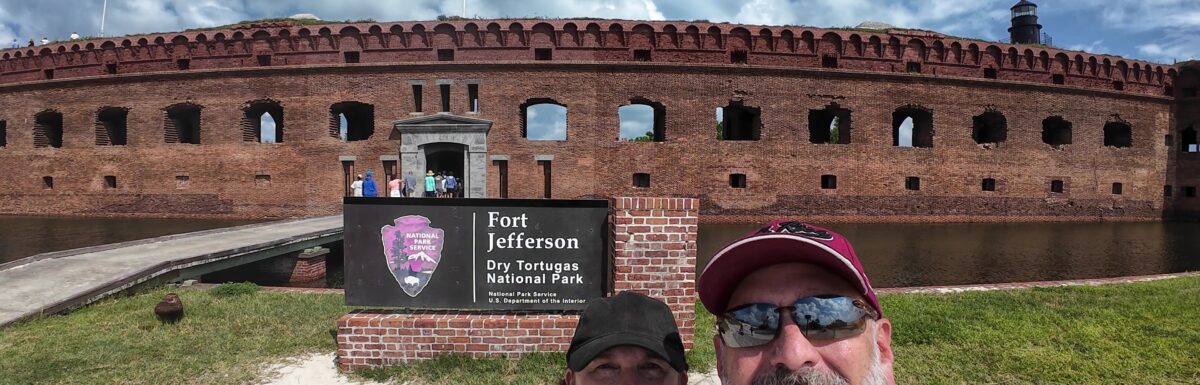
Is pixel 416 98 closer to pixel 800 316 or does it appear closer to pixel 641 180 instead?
pixel 641 180

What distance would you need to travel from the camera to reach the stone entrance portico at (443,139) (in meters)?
18.1

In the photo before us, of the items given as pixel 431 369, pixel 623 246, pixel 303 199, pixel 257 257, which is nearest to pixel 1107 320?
pixel 623 246

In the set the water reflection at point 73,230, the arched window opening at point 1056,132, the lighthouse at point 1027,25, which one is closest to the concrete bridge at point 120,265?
the water reflection at point 73,230

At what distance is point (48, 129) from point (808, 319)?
30.7m

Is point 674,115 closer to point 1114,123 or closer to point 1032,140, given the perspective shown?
point 1032,140

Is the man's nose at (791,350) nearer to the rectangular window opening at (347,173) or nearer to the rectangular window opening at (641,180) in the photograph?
the rectangular window opening at (641,180)

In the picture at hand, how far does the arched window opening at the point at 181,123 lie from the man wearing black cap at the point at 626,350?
77.6 ft

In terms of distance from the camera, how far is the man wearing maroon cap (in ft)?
4.02

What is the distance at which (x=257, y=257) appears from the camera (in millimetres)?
8570

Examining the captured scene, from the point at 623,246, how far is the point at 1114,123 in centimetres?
2761

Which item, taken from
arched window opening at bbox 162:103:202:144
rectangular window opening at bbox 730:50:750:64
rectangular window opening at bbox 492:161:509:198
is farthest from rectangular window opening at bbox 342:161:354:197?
rectangular window opening at bbox 730:50:750:64

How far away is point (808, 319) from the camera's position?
1238 mm

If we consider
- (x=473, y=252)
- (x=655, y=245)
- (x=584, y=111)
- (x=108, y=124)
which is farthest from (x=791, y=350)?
(x=108, y=124)

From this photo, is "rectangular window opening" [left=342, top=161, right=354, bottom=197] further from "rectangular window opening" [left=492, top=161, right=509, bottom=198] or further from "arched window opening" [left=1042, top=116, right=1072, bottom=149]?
"arched window opening" [left=1042, top=116, right=1072, bottom=149]
